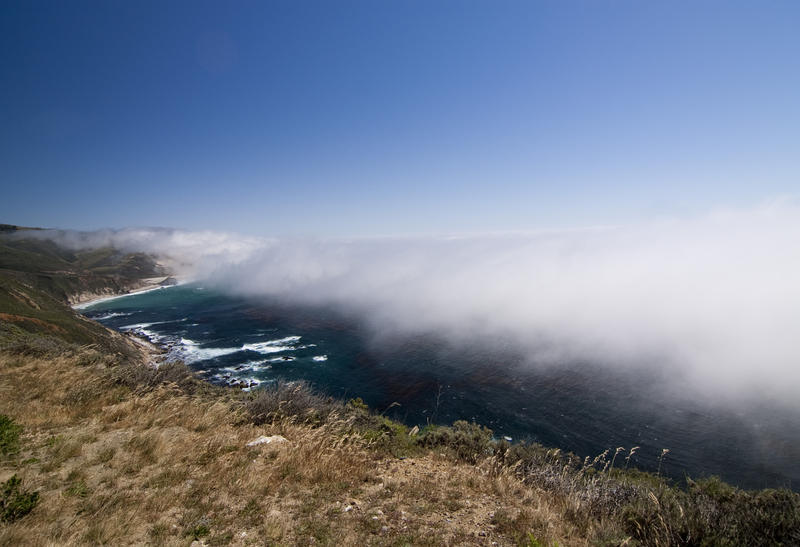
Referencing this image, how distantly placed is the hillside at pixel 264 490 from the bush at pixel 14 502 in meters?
0.02

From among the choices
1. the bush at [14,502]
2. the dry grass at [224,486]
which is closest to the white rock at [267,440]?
the dry grass at [224,486]

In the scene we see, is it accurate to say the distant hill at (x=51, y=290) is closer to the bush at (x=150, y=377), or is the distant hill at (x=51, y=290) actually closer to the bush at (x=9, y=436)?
the bush at (x=150, y=377)

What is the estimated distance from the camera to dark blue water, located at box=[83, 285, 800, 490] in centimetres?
3959

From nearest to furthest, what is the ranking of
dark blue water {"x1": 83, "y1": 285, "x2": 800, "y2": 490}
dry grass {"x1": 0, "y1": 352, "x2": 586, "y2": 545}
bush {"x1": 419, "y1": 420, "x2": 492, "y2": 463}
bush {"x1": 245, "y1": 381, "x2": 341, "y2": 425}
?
dry grass {"x1": 0, "y1": 352, "x2": 586, "y2": 545} < bush {"x1": 245, "y1": 381, "x2": 341, "y2": 425} < bush {"x1": 419, "y1": 420, "x2": 492, "y2": 463} < dark blue water {"x1": 83, "y1": 285, "x2": 800, "y2": 490}

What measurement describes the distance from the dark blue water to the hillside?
29.8 m

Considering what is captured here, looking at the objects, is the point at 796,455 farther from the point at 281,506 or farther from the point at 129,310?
the point at 129,310

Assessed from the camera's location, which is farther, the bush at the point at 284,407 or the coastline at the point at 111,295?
the coastline at the point at 111,295

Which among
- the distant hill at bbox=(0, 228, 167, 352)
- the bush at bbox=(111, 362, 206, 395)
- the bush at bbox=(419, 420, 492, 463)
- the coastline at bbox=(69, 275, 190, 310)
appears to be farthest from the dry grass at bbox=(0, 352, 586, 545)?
the coastline at bbox=(69, 275, 190, 310)

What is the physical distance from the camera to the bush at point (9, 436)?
6.59 metres

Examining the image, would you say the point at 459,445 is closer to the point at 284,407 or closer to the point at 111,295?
the point at 284,407

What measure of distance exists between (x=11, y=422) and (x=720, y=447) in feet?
210

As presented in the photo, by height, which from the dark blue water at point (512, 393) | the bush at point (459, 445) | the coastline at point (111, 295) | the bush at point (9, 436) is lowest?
the dark blue water at point (512, 393)

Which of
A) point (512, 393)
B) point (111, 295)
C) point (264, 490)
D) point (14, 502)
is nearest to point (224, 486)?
point (264, 490)

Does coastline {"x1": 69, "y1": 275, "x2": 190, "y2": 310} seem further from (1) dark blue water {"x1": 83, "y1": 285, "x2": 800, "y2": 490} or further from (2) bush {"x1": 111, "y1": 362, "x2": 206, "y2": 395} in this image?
(2) bush {"x1": 111, "y1": 362, "x2": 206, "y2": 395}
